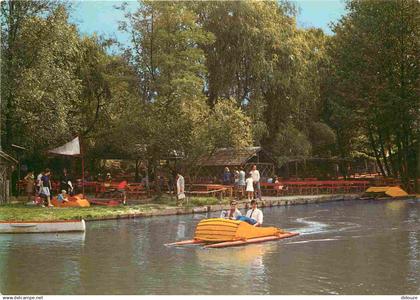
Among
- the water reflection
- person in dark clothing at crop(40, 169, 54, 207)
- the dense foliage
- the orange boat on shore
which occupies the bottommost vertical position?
the water reflection

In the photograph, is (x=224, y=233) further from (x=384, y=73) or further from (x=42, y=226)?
(x=384, y=73)

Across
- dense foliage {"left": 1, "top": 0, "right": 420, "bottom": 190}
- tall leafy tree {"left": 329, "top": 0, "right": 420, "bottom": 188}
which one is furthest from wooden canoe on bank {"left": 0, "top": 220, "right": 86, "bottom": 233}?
tall leafy tree {"left": 329, "top": 0, "right": 420, "bottom": 188}

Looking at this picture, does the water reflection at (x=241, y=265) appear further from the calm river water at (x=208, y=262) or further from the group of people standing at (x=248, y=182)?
the group of people standing at (x=248, y=182)

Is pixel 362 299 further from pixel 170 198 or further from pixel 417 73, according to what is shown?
pixel 417 73

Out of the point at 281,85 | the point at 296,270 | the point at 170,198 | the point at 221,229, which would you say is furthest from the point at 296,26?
the point at 296,270

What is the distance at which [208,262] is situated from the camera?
1709 cm

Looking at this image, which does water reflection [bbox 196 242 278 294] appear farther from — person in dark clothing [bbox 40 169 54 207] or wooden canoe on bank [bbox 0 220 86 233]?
person in dark clothing [bbox 40 169 54 207]

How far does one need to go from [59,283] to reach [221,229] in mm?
7385

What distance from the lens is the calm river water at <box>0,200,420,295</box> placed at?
13930mm

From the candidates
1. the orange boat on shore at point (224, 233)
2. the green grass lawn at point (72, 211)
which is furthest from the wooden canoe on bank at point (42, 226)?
the orange boat on shore at point (224, 233)

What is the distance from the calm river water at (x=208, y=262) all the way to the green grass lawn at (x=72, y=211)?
1.31m

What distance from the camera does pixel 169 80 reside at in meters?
36.9

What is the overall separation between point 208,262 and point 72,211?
42.3ft

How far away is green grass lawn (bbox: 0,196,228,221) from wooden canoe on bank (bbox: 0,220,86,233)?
1.73 metres
